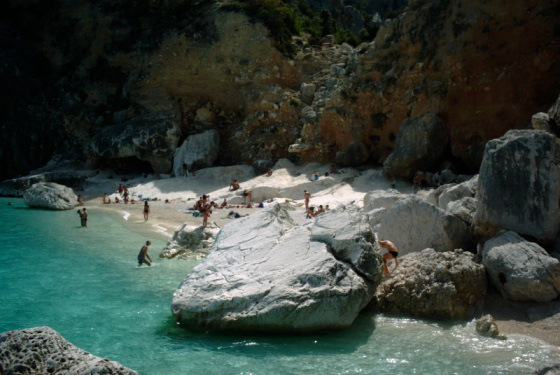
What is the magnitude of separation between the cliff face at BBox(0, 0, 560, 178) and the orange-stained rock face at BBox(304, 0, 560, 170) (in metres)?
0.05

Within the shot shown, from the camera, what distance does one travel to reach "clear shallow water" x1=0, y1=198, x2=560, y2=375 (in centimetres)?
706

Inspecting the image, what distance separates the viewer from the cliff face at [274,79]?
69.9ft

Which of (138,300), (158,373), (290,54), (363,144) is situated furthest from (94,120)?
(158,373)

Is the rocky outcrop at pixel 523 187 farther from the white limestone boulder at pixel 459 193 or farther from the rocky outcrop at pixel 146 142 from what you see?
the rocky outcrop at pixel 146 142

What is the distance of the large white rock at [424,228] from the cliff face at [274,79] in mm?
12388

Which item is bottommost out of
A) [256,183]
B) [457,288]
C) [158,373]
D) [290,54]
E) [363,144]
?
[158,373]

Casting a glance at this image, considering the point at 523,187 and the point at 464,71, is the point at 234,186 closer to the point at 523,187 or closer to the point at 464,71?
the point at 464,71

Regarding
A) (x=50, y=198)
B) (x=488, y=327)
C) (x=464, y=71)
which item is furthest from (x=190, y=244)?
(x=50, y=198)

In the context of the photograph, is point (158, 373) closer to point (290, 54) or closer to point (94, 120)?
point (290, 54)

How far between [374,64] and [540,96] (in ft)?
28.7

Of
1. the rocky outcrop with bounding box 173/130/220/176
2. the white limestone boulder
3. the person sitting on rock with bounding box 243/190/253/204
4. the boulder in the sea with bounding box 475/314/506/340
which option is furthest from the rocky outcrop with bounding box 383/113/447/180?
the boulder in the sea with bounding box 475/314/506/340

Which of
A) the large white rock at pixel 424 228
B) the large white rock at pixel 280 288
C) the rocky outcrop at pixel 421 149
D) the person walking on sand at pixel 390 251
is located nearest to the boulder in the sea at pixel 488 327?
the large white rock at pixel 280 288

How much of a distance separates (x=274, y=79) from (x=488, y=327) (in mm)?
27296

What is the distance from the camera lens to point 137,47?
3719 cm
